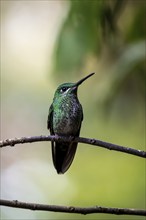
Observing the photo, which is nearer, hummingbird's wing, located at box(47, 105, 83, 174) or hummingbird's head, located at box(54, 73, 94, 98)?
hummingbird's wing, located at box(47, 105, 83, 174)

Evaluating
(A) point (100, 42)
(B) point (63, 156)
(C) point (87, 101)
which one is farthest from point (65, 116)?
(C) point (87, 101)

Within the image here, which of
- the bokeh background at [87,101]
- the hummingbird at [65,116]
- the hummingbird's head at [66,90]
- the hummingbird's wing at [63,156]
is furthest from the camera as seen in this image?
the bokeh background at [87,101]

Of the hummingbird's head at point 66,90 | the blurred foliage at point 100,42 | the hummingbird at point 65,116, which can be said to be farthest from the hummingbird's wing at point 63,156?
the blurred foliage at point 100,42

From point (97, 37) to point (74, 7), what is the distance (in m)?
0.26

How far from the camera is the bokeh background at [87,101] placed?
11.2 feet

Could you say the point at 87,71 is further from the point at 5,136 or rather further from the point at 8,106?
the point at 8,106

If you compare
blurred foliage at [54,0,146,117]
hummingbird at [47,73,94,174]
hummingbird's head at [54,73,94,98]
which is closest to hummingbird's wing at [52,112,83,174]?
hummingbird at [47,73,94,174]

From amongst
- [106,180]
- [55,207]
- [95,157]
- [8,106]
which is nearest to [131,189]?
[106,180]

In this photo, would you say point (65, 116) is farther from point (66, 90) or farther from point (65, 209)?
point (65, 209)

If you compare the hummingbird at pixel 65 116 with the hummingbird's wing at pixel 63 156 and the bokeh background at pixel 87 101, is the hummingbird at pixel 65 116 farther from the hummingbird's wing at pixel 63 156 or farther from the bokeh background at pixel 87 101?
the bokeh background at pixel 87 101

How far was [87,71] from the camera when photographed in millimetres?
4855

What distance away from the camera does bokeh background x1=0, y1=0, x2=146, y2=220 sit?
11.2ft

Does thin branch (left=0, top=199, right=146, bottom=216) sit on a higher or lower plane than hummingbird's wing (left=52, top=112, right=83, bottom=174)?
lower

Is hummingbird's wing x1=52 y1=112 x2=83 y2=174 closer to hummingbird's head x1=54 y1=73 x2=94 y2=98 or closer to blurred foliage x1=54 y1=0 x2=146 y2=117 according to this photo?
hummingbird's head x1=54 y1=73 x2=94 y2=98
